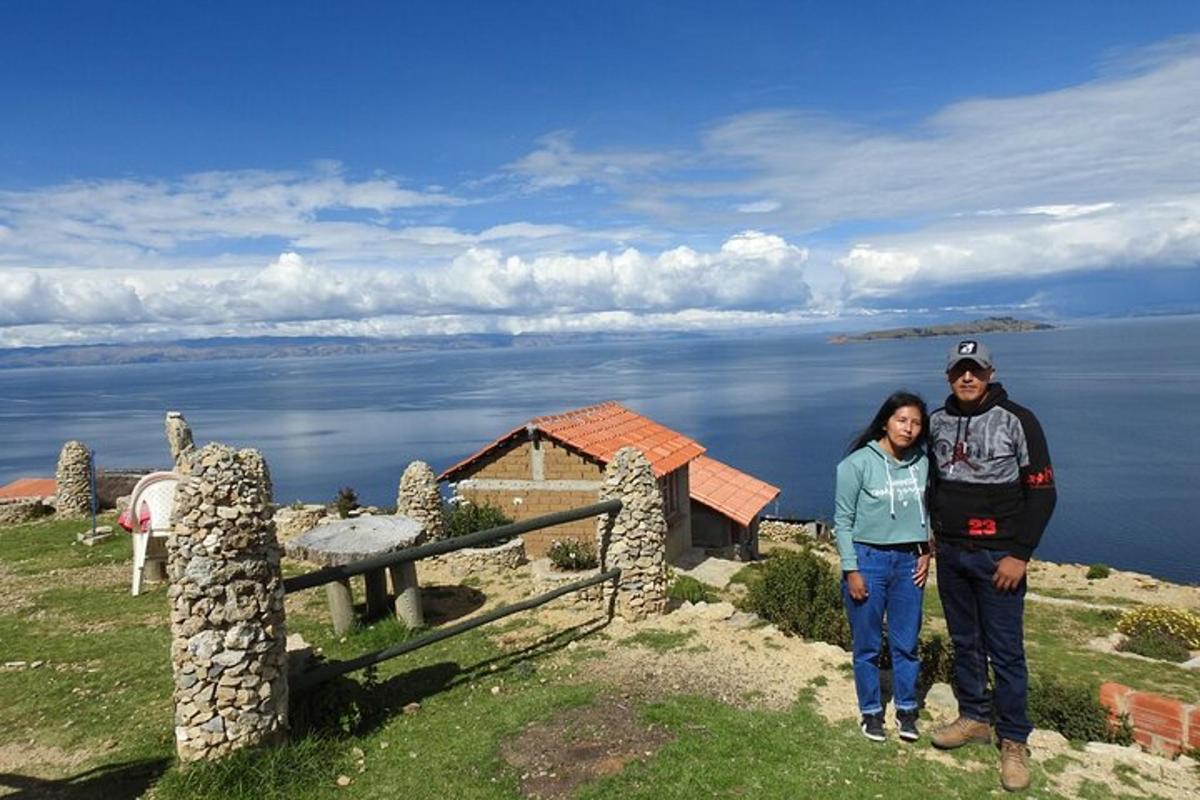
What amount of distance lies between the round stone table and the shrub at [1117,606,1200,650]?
19.1 meters

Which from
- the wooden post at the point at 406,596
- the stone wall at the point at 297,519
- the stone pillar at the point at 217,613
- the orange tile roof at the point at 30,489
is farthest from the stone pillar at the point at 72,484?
the stone pillar at the point at 217,613

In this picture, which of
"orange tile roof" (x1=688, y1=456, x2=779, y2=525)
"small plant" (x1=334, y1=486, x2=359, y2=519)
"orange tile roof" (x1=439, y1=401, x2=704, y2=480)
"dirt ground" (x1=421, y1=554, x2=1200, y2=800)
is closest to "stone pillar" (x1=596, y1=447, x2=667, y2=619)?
"dirt ground" (x1=421, y1=554, x2=1200, y2=800)

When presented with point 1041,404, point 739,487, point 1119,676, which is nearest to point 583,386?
point 1041,404

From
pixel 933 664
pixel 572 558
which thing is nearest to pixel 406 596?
pixel 572 558

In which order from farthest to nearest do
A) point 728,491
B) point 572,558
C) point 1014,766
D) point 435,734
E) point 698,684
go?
point 728,491 < point 572,558 < point 698,684 < point 435,734 < point 1014,766

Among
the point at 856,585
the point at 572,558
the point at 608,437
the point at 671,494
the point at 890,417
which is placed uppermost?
the point at 890,417

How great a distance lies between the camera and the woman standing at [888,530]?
5711 mm

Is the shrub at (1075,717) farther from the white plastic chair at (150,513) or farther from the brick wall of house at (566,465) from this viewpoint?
the brick wall of house at (566,465)

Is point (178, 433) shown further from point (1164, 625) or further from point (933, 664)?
point (1164, 625)

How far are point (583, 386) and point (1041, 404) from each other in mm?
95787

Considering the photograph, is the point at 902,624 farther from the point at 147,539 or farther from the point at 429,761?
the point at 147,539

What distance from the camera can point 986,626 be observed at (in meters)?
5.56

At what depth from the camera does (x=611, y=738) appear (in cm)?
623

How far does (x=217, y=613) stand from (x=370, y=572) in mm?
4897
